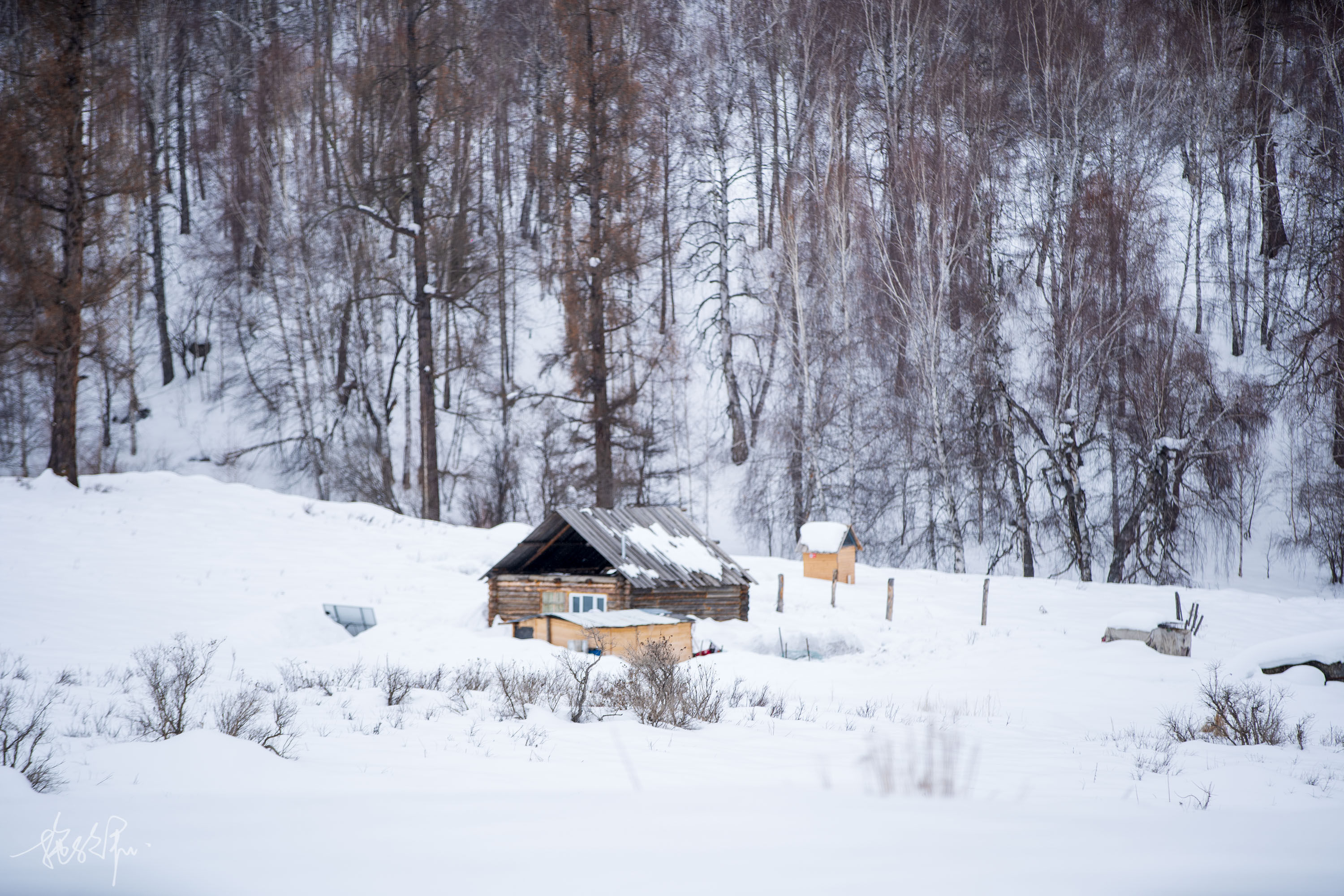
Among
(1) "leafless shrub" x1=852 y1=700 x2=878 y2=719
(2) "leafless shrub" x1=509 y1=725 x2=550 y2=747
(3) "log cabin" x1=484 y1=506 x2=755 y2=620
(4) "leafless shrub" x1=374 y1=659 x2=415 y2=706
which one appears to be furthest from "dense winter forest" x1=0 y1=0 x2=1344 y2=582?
(2) "leafless shrub" x1=509 y1=725 x2=550 y2=747

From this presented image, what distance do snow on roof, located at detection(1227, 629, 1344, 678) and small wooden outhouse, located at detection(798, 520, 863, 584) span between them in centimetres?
1027

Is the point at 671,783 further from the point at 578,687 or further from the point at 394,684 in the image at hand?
the point at 394,684

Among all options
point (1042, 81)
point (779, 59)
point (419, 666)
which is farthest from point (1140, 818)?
point (779, 59)

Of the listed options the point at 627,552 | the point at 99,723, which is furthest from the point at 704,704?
the point at 627,552

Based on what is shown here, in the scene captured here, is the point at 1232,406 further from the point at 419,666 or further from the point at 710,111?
the point at 419,666

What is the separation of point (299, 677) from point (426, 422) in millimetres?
14155

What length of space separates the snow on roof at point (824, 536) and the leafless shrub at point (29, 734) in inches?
677

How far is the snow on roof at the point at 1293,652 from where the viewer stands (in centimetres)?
1078

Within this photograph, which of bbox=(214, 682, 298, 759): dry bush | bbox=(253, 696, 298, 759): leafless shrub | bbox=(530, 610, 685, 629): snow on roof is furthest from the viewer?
bbox=(530, 610, 685, 629): snow on roof

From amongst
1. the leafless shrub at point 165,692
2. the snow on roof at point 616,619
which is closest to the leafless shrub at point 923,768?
the leafless shrub at point 165,692

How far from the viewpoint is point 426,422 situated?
2222 centimetres

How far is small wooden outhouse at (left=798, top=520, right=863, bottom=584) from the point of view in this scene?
→ 21.4m

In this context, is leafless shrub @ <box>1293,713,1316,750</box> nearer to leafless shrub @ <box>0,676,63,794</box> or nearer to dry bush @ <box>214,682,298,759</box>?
dry bush @ <box>214,682,298,759</box>

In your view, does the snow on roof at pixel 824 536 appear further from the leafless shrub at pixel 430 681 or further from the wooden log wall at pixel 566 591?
the leafless shrub at pixel 430 681
